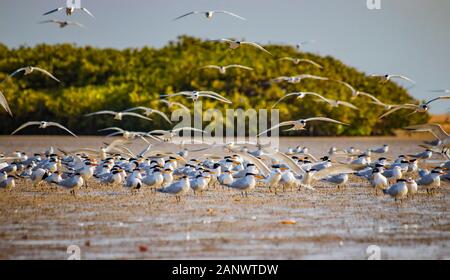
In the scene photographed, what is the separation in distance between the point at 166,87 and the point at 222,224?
37.8 meters

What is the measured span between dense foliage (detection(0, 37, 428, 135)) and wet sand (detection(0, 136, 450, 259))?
1191 inches

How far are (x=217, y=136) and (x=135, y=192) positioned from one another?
88.3 feet

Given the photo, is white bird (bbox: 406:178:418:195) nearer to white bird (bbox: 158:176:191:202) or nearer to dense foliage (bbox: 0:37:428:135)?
white bird (bbox: 158:176:191:202)

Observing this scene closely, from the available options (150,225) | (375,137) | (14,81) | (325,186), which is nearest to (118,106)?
(14,81)

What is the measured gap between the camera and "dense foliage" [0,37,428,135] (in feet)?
163

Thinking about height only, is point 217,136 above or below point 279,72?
below

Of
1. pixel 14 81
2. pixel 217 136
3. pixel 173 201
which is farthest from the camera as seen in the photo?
pixel 14 81

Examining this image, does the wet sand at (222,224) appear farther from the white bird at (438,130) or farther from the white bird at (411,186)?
the white bird at (438,130)

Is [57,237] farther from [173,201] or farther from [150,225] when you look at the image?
[173,201]

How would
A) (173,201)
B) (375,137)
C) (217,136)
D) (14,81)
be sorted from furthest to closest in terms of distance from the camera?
(14,81), (375,137), (217,136), (173,201)

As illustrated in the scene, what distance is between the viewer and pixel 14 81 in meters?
54.7

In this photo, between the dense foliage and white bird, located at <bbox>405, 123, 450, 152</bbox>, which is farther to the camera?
the dense foliage

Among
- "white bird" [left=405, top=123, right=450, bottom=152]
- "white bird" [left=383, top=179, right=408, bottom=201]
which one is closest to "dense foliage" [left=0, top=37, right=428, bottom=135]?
"white bird" [left=405, top=123, right=450, bottom=152]
